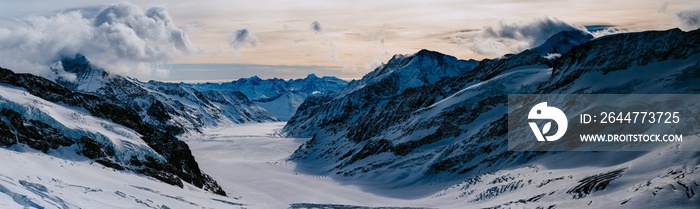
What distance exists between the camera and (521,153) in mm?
93875

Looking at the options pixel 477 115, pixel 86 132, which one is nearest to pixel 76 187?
pixel 86 132

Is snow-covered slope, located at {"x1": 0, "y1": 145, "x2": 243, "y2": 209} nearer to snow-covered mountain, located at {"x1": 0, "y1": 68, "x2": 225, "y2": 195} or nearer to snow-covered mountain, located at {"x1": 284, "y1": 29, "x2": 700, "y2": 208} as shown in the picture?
snow-covered mountain, located at {"x1": 0, "y1": 68, "x2": 225, "y2": 195}

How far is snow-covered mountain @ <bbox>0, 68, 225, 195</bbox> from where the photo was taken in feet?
211

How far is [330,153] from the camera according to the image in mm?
173625

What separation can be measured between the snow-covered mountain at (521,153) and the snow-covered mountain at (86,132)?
4248cm

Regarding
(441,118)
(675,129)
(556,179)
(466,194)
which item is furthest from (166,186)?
(441,118)

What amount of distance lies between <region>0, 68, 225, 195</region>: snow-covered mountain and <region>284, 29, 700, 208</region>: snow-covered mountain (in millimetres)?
42480

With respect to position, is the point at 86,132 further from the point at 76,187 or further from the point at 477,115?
the point at 477,115

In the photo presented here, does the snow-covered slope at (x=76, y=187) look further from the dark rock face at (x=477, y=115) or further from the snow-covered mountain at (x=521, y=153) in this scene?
the dark rock face at (x=477, y=115)

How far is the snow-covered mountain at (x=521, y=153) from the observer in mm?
56875

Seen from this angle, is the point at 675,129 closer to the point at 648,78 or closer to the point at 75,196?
the point at 648,78

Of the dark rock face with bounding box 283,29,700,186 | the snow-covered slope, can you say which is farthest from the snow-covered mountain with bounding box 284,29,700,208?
the snow-covered slope

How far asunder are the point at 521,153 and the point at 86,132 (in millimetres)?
69692

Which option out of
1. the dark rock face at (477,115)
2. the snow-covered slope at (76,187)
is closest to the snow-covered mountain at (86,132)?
the snow-covered slope at (76,187)
